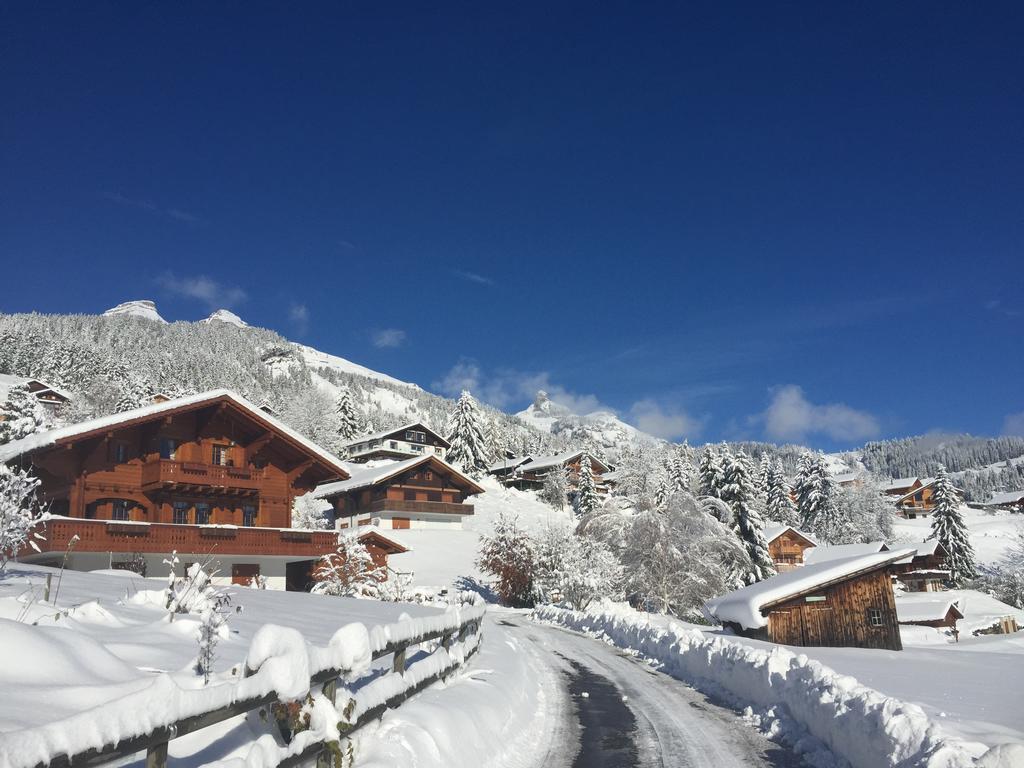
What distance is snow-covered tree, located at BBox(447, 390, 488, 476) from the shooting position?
91875mm

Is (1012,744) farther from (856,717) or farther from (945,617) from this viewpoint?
(945,617)

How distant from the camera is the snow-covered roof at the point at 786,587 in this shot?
27500 millimetres

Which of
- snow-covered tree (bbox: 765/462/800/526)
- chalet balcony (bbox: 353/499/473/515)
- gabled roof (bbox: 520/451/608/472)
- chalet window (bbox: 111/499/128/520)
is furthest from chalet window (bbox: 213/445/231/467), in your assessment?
snow-covered tree (bbox: 765/462/800/526)

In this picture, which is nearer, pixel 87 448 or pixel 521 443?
pixel 87 448

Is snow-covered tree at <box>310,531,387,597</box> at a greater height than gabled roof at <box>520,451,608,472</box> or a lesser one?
lesser

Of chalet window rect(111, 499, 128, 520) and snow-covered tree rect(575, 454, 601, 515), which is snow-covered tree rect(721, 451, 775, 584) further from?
chalet window rect(111, 499, 128, 520)

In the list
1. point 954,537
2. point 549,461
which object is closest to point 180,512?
point 549,461

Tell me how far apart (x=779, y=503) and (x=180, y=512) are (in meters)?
92.2

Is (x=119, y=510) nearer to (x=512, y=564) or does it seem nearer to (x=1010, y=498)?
(x=512, y=564)

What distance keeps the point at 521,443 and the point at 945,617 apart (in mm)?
83495

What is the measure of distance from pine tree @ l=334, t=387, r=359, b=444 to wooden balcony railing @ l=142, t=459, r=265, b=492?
69948mm

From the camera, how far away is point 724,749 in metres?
9.58

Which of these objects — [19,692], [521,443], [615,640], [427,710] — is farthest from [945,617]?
[521,443]

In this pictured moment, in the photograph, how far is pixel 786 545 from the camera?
79688mm
